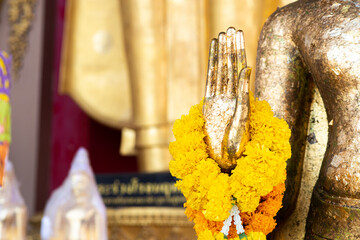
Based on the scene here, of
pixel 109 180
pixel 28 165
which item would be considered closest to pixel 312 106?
pixel 109 180

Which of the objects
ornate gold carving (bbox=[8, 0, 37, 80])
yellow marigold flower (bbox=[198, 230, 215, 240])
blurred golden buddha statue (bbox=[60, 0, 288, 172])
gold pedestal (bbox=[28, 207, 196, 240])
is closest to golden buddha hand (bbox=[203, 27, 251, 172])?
yellow marigold flower (bbox=[198, 230, 215, 240])

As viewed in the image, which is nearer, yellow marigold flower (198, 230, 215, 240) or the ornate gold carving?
yellow marigold flower (198, 230, 215, 240)

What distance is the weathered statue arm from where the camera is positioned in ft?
3.47

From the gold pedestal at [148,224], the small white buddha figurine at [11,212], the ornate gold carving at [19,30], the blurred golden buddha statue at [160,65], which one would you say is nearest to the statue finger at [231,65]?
the blurred golden buddha statue at [160,65]

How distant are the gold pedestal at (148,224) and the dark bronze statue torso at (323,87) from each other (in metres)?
1.64

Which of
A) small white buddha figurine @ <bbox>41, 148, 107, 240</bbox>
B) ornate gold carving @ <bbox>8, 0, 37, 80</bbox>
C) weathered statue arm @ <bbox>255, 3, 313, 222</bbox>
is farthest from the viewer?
ornate gold carving @ <bbox>8, 0, 37, 80</bbox>

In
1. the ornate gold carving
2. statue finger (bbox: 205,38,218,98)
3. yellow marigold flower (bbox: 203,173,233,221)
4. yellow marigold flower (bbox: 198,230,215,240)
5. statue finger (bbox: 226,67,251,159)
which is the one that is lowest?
yellow marigold flower (bbox: 198,230,215,240)

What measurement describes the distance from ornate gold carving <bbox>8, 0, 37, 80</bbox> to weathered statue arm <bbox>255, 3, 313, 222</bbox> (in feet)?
9.70

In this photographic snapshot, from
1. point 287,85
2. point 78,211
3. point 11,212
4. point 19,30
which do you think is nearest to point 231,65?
Result: point 287,85

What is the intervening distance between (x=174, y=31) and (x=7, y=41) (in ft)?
5.15

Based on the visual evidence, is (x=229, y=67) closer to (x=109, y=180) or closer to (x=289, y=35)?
(x=289, y=35)

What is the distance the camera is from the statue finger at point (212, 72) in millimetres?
943

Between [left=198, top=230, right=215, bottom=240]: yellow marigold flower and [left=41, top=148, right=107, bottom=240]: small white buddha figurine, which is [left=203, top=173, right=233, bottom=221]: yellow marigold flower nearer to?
[left=198, top=230, right=215, bottom=240]: yellow marigold flower

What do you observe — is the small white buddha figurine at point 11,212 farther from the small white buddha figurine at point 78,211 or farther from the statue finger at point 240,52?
the statue finger at point 240,52
